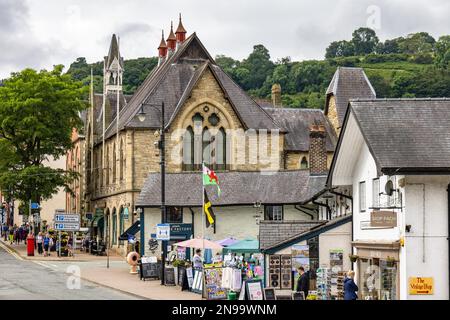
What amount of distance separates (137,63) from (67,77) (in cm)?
8847

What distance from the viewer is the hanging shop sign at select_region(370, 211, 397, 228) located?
2425cm

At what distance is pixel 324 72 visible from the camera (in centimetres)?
14912

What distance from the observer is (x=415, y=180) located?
983 inches

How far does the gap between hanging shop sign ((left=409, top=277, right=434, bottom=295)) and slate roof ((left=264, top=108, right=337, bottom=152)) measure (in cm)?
4656

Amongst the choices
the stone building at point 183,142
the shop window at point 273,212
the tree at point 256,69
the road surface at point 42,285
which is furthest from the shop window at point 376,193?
the tree at point 256,69

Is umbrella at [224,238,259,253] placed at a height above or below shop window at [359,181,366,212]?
below

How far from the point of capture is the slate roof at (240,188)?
43406 mm

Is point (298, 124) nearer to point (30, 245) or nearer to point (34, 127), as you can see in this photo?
point (34, 127)

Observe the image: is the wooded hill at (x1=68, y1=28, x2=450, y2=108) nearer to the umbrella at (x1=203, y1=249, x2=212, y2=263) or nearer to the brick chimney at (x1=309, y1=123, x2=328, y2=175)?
the brick chimney at (x1=309, y1=123, x2=328, y2=175)

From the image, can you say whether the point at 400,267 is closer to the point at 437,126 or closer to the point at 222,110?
the point at 437,126

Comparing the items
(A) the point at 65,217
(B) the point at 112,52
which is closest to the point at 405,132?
(A) the point at 65,217

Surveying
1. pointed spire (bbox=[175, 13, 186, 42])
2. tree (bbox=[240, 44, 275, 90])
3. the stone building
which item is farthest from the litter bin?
tree (bbox=[240, 44, 275, 90])

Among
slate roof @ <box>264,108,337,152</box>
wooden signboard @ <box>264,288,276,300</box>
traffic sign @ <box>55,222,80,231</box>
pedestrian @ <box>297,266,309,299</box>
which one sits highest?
slate roof @ <box>264,108,337,152</box>

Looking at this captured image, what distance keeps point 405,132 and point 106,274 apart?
19.8 m
